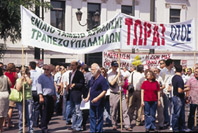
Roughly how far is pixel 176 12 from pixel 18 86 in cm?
2315

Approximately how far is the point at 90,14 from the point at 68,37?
19053mm

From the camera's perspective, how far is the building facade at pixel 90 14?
82.1 ft

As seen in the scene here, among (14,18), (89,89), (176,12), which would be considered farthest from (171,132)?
(176,12)

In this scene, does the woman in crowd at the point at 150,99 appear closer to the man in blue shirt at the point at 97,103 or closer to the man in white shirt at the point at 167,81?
the man in white shirt at the point at 167,81

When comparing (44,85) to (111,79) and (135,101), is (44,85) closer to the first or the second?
(111,79)

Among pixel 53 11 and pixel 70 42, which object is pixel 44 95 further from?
pixel 53 11

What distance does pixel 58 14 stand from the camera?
26.2 metres

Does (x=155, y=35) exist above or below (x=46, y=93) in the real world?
above

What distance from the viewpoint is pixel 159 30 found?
906cm

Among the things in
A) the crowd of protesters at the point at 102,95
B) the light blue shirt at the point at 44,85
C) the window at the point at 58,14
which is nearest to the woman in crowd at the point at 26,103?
the crowd of protesters at the point at 102,95

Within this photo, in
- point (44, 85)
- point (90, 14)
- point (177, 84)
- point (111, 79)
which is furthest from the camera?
point (90, 14)

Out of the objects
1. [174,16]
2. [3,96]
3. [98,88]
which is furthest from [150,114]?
[174,16]

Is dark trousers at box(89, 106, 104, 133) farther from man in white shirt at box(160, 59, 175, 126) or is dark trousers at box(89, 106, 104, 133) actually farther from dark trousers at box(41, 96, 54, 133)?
man in white shirt at box(160, 59, 175, 126)

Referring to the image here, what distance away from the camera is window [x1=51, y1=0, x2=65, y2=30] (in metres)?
26.3
